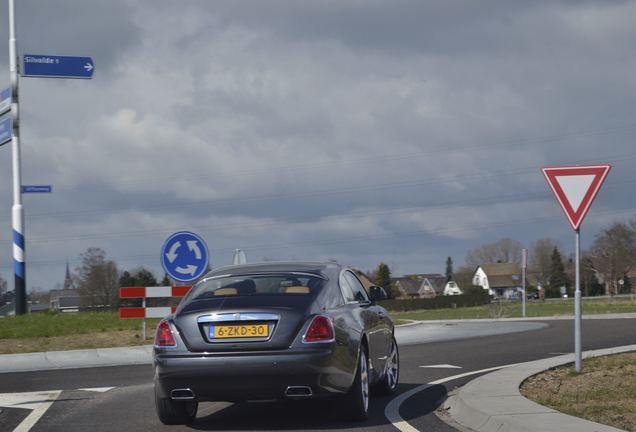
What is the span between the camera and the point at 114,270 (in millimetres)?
73875

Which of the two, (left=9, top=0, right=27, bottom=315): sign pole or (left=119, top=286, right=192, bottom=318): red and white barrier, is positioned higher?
(left=9, top=0, right=27, bottom=315): sign pole

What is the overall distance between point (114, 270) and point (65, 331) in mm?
55093

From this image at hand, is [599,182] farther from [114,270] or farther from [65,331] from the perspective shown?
[114,270]

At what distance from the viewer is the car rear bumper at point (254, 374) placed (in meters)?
8.06

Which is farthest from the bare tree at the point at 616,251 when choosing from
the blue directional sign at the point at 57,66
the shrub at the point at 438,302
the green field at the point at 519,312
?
the blue directional sign at the point at 57,66

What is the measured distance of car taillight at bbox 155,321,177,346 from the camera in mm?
8422

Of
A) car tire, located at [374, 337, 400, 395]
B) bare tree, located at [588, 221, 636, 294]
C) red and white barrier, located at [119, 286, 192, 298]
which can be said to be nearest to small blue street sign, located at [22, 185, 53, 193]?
red and white barrier, located at [119, 286, 192, 298]

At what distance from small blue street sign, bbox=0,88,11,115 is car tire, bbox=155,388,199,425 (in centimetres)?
1876

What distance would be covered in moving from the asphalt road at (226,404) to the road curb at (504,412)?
0.97ft

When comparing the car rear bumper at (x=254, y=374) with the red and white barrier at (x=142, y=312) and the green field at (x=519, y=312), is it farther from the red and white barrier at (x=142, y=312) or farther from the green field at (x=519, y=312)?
the green field at (x=519, y=312)

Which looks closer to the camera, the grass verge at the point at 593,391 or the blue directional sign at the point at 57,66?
the grass verge at the point at 593,391

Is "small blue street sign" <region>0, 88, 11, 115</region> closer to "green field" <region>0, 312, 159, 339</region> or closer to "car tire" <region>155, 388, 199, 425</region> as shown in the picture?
"green field" <region>0, 312, 159, 339</region>

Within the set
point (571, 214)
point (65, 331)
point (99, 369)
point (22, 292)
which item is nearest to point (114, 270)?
point (22, 292)

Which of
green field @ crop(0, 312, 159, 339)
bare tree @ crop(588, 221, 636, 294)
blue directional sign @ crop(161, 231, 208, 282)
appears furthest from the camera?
bare tree @ crop(588, 221, 636, 294)
